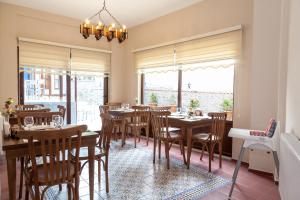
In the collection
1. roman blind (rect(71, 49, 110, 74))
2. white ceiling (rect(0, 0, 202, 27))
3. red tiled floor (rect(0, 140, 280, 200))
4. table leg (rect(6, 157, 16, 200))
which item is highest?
white ceiling (rect(0, 0, 202, 27))

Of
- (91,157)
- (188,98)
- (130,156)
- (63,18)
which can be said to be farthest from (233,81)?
(63,18)

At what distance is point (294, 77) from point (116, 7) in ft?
11.9

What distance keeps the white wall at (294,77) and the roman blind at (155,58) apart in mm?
→ 2629

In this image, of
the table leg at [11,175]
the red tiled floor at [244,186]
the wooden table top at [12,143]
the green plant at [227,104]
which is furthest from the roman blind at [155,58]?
the table leg at [11,175]

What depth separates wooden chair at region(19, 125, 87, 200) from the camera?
5.65 feet

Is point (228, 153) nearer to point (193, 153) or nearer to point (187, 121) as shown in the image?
point (193, 153)

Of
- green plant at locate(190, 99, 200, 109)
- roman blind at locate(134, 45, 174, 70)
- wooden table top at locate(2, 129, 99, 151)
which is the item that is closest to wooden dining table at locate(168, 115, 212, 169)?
green plant at locate(190, 99, 200, 109)

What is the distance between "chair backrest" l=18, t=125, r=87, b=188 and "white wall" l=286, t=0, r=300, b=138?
200cm

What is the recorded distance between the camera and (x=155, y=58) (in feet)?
17.1

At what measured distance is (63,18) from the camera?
16.7ft

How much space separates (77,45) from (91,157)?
384cm

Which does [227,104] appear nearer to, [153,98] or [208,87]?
[208,87]

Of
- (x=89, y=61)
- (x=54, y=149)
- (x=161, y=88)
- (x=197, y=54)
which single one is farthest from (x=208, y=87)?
(x=54, y=149)

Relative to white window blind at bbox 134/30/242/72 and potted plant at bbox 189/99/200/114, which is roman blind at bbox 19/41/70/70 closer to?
white window blind at bbox 134/30/242/72
